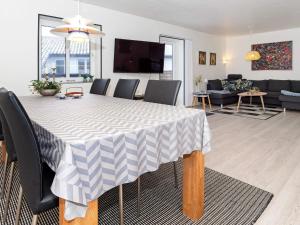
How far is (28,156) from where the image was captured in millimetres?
1055

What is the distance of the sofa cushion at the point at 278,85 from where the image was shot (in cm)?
700

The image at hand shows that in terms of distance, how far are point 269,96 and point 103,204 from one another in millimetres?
6508

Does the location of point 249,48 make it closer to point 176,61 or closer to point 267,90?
point 267,90

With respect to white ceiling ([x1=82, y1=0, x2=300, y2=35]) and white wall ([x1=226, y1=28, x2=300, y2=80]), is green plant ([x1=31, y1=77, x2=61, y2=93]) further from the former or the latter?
white wall ([x1=226, y1=28, x2=300, y2=80])

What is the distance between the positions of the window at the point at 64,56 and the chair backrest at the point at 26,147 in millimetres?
2862

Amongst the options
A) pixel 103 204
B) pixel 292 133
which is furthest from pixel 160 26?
pixel 103 204

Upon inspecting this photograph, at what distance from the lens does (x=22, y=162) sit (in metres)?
1.12

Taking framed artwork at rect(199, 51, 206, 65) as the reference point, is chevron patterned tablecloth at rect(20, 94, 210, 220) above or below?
below

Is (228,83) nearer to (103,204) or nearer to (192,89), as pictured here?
(192,89)

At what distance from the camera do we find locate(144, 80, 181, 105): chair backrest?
215 cm

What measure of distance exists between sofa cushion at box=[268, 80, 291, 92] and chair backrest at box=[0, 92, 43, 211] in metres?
7.59

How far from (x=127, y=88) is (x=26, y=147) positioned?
198cm

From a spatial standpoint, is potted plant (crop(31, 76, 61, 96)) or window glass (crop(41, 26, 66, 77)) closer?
potted plant (crop(31, 76, 61, 96))

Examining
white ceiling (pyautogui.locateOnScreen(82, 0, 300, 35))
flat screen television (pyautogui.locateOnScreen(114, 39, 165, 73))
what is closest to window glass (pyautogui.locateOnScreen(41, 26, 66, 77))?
white ceiling (pyautogui.locateOnScreen(82, 0, 300, 35))
